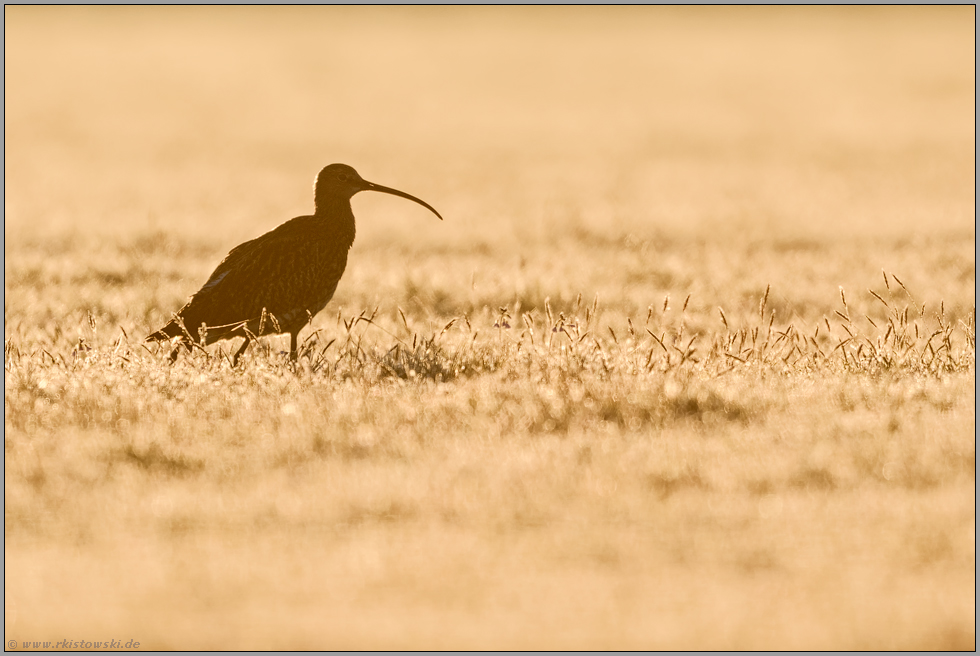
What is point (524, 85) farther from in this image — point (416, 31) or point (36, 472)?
point (36, 472)

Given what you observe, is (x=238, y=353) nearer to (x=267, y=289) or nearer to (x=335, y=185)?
(x=267, y=289)

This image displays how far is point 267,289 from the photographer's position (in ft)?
28.7

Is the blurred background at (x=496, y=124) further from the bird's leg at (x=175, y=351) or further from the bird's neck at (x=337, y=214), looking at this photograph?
the bird's leg at (x=175, y=351)

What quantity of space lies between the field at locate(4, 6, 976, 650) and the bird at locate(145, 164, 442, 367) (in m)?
0.32

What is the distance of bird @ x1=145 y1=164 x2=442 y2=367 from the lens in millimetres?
8750

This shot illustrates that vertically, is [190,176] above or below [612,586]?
above

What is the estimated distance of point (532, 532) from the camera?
229 inches

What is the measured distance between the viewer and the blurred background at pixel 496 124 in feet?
55.2

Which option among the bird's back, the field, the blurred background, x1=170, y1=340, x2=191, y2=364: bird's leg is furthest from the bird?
the blurred background

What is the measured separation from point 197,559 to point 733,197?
46.2ft

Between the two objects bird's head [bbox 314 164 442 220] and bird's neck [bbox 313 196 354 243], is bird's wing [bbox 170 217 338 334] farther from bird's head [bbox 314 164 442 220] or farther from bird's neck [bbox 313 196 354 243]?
bird's head [bbox 314 164 442 220]

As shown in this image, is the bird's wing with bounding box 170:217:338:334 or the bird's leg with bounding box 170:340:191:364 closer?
the bird's leg with bounding box 170:340:191:364

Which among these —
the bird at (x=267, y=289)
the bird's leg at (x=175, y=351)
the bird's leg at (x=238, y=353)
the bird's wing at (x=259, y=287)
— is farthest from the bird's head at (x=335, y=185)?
the bird's leg at (x=175, y=351)

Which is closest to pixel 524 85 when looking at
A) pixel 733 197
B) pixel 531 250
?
pixel 733 197
